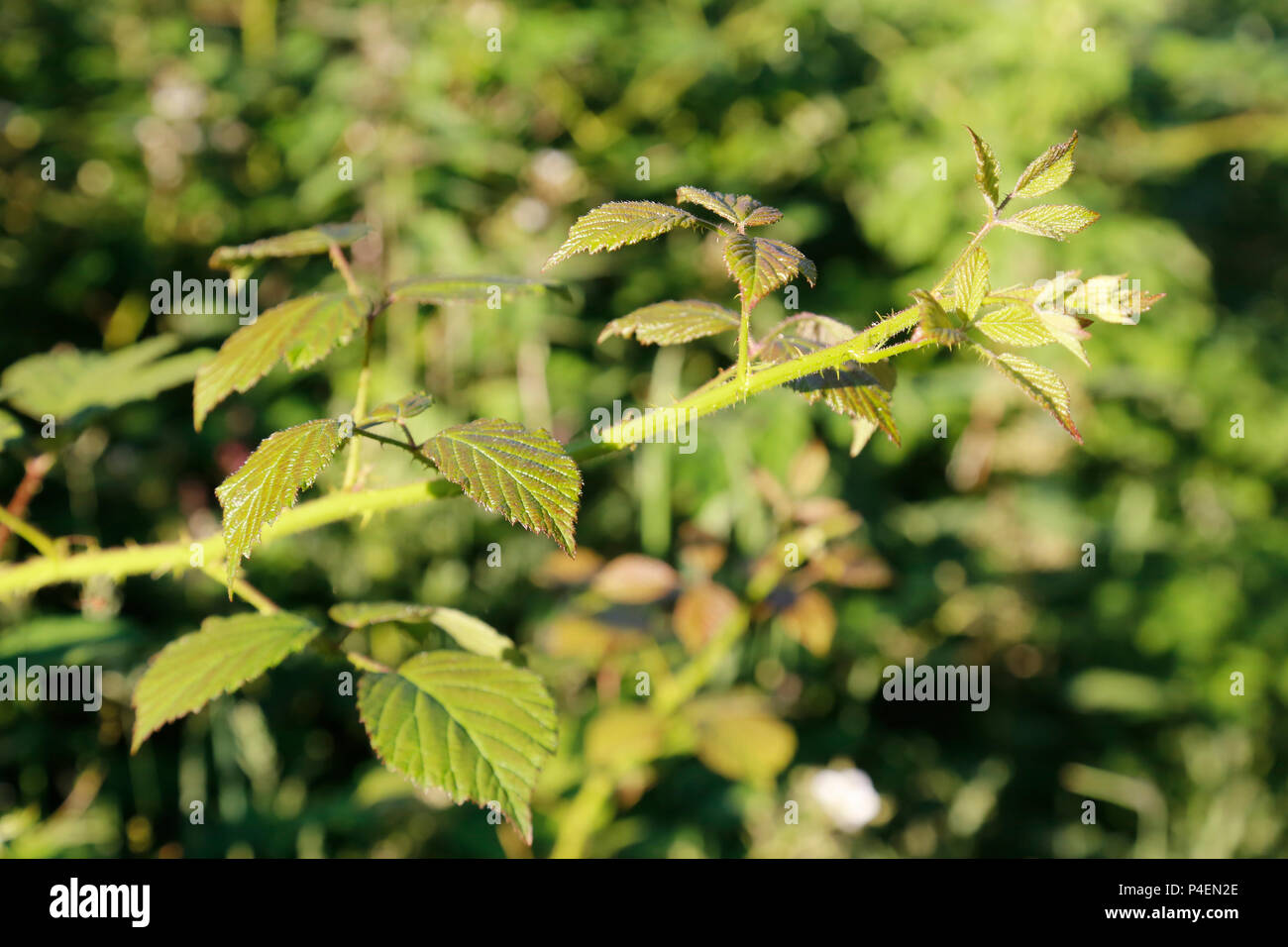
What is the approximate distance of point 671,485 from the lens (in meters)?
2.04

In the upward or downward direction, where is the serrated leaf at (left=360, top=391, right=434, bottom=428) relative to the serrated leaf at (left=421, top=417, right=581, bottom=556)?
upward

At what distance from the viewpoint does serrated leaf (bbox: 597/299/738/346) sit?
0.66 m

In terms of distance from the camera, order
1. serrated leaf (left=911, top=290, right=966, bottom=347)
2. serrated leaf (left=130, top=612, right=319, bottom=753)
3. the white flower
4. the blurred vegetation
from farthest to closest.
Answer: the blurred vegetation → the white flower → serrated leaf (left=130, top=612, right=319, bottom=753) → serrated leaf (left=911, top=290, right=966, bottom=347)

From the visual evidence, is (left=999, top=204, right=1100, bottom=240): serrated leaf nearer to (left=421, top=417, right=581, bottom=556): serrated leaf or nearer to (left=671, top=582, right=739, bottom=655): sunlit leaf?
(left=421, top=417, right=581, bottom=556): serrated leaf

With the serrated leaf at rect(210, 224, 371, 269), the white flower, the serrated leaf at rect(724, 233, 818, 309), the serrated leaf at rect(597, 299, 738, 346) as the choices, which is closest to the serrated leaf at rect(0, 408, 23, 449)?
the serrated leaf at rect(210, 224, 371, 269)

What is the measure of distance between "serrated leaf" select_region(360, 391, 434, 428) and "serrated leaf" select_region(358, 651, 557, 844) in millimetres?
162

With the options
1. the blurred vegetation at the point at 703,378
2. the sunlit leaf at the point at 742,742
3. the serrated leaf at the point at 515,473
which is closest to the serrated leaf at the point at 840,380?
the serrated leaf at the point at 515,473

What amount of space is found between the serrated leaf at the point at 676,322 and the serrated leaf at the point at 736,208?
85 millimetres

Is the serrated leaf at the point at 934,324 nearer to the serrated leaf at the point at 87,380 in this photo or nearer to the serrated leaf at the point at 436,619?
the serrated leaf at the point at 436,619

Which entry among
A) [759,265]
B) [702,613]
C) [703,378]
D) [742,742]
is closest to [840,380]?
[759,265]

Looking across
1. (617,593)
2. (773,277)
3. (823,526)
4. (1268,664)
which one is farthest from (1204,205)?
(773,277)

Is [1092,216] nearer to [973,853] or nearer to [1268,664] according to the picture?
[973,853]

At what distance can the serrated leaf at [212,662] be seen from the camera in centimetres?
58
